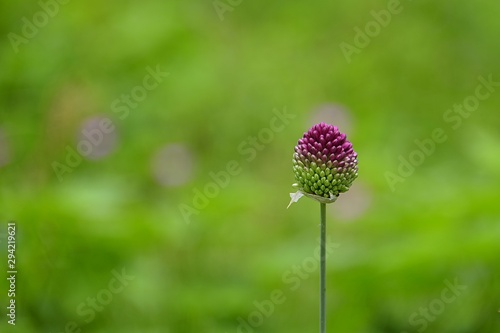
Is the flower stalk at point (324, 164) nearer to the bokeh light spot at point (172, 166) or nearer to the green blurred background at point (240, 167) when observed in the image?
the green blurred background at point (240, 167)

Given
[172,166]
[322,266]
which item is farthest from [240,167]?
[322,266]

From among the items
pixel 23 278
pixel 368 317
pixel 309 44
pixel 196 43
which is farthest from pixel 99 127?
pixel 309 44

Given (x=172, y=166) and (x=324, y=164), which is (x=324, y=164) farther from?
(x=172, y=166)

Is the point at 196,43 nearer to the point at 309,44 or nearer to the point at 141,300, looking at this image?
the point at 309,44

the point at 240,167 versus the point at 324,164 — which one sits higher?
the point at 240,167

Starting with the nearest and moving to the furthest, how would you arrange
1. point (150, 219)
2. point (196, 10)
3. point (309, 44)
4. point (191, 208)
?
point (150, 219)
point (191, 208)
point (309, 44)
point (196, 10)

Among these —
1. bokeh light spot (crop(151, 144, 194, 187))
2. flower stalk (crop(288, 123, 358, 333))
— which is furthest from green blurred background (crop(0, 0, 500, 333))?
flower stalk (crop(288, 123, 358, 333))

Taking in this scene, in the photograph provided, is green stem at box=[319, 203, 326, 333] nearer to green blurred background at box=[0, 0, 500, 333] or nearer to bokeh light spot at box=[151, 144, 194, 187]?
green blurred background at box=[0, 0, 500, 333]
